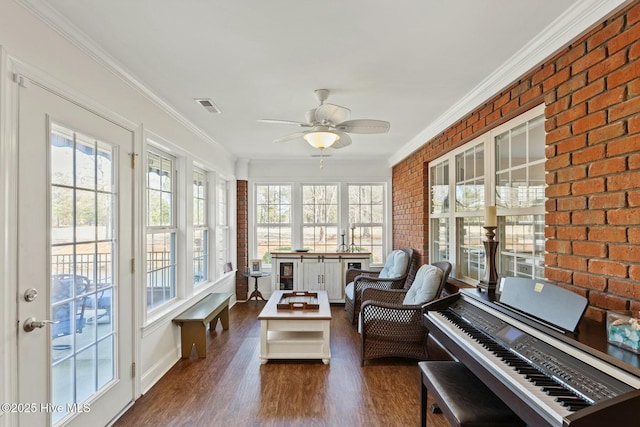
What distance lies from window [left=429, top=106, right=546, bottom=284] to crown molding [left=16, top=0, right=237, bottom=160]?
2.88 metres

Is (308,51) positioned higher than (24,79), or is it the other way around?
(308,51)

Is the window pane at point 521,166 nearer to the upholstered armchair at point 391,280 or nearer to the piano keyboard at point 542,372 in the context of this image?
the piano keyboard at point 542,372

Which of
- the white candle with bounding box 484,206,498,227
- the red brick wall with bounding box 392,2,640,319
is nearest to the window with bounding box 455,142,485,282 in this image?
the white candle with bounding box 484,206,498,227

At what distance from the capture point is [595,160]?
163cm

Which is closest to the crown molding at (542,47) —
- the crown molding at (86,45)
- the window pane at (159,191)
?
the crown molding at (86,45)

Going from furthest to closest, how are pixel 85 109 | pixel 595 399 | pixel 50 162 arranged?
pixel 85 109 < pixel 50 162 < pixel 595 399

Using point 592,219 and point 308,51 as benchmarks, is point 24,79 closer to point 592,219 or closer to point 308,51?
point 308,51

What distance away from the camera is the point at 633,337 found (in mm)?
1190

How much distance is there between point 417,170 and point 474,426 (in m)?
3.48

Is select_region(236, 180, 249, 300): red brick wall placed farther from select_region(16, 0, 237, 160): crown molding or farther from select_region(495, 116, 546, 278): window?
select_region(495, 116, 546, 278): window

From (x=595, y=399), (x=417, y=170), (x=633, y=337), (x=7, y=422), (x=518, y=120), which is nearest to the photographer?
(x=595, y=399)

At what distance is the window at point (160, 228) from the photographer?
3043 mm

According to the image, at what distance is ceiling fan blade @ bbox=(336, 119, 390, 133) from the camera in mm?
2547

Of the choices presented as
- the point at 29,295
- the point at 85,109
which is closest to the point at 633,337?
the point at 29,295
